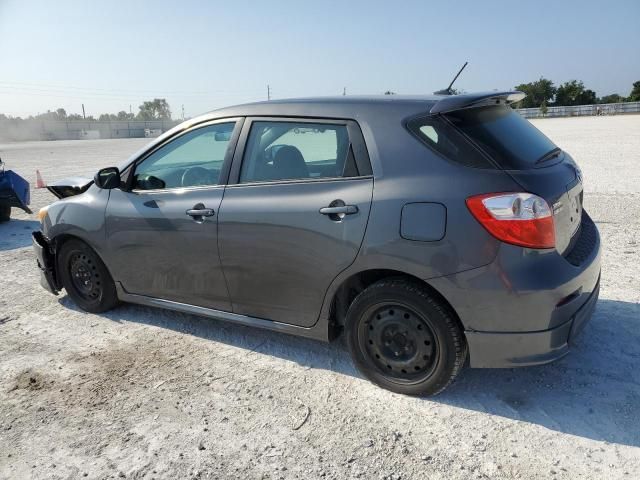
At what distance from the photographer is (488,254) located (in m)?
2.64

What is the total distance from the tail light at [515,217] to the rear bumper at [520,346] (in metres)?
0.48

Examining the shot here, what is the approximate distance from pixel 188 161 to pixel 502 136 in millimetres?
2252

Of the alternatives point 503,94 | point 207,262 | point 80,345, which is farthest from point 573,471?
point 80,345

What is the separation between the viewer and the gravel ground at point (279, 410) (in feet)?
8.42

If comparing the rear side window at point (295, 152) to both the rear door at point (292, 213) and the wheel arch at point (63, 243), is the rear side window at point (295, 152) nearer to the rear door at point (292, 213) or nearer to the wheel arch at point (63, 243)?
the rear door at point (292, 213)

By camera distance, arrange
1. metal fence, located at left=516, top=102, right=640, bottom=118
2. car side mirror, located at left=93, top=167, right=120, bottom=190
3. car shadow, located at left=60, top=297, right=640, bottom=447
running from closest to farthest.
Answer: car shadow, located at left=60, top=297, right=640, bottom=447, car side mirror, located at left=93, top=167, right=120, bottom=190, metal fence, located at left=516, top=102, right=640, bottom=118

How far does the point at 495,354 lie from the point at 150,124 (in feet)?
304

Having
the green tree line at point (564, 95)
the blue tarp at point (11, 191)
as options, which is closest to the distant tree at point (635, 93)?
the green tree line at point (564, 95)

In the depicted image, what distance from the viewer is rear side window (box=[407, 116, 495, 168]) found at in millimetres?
2777

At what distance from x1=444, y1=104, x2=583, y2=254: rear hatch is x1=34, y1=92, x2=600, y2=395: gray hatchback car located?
0.01 metres

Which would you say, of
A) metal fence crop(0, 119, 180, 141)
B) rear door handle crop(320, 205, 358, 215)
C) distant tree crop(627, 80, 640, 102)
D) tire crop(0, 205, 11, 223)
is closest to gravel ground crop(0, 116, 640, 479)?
rear door handle crop(320, 205, 358, 215)

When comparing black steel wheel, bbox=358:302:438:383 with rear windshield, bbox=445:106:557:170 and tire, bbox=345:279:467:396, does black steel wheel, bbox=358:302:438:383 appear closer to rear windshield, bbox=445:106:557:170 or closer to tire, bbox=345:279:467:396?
tire, bbox=345:279:467:396

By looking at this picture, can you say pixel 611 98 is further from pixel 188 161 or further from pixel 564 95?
pixel 188 161

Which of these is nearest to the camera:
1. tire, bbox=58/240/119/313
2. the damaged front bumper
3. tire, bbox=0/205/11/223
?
tire, bbox=58/240/119/313
